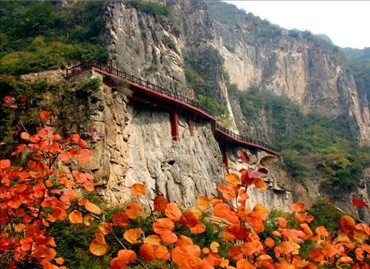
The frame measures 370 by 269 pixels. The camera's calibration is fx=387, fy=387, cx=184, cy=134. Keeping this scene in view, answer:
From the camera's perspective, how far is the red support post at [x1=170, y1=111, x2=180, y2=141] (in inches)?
1249

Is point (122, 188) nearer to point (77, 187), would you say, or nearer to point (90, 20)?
point (77, 187)

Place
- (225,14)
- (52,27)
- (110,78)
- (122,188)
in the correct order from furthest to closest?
(225,14) → (52,27) → (110,78) → (122,188)

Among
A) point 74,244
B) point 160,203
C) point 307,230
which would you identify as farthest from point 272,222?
point 160,203

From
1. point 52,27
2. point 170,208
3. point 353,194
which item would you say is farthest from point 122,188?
point 353,194

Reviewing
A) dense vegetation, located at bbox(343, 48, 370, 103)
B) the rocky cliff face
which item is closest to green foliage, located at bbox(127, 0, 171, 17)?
the rocky cliff face

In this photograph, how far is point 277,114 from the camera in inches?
3351

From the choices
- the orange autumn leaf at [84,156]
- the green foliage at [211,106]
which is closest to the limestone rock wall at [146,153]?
the green foliage at [211,106]

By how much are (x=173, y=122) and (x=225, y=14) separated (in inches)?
3321

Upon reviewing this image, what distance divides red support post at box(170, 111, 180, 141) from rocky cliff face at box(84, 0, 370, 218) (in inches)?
26.0

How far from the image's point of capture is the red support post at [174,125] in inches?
1249

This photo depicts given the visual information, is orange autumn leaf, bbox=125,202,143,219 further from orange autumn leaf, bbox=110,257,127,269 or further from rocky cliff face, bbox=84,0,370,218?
rocky cliff face, bbox=84,0,370,218

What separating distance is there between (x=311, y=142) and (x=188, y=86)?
105 feet

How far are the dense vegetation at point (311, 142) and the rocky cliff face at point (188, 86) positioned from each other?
3.41 metres

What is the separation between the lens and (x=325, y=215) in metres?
42.8
